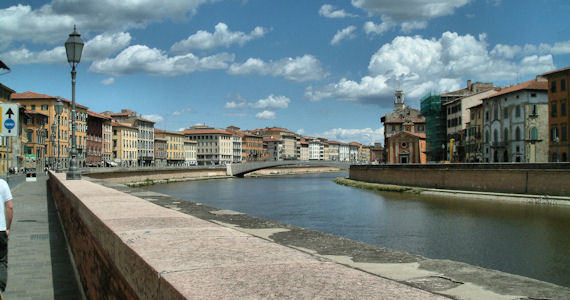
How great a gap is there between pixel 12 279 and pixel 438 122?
74.9 m

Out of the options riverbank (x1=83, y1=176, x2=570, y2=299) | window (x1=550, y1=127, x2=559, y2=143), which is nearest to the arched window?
window (x1=550, y1=127, x2=559, y2=143)

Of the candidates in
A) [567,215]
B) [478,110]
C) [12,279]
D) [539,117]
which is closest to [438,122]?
[478,110]

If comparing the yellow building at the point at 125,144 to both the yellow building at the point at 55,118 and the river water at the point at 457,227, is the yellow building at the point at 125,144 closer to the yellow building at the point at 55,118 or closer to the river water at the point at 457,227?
the yellow building at the point at 55,118

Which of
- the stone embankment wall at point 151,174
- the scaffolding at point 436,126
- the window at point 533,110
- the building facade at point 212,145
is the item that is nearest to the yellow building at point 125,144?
the stone embankment wall at point 151,174

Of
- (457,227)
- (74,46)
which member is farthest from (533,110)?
(74,46)

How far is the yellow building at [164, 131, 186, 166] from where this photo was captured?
125 m

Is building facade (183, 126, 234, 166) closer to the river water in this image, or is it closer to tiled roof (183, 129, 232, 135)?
tiled roof (183, 129, 232, 135)

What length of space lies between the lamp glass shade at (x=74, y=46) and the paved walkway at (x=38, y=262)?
4766 mm

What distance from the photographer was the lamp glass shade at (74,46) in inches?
601

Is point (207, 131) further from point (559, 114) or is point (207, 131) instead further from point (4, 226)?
point (4, 226)

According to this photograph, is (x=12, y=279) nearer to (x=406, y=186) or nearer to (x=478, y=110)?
(x=406, y=186)

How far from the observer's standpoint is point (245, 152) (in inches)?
5969

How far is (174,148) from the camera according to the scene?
128 metres

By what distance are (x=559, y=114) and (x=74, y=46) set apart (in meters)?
41.6
